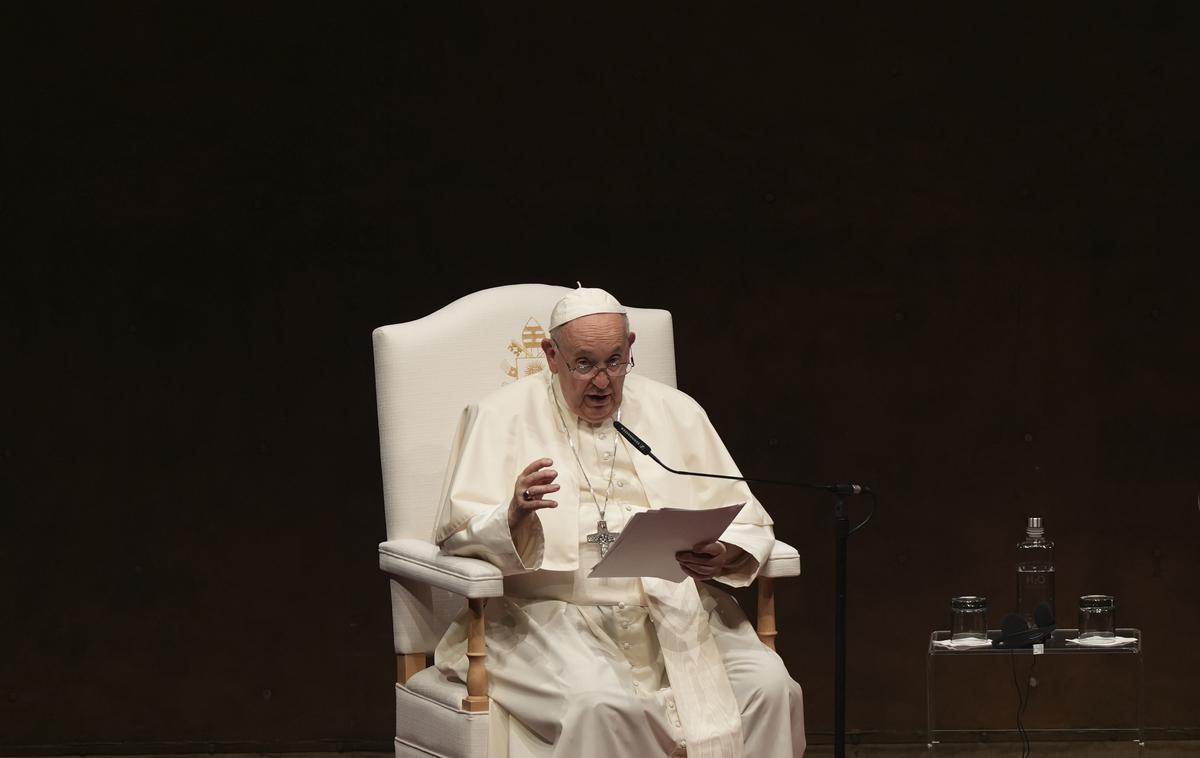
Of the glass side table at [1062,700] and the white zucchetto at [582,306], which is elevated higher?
the white zucchetto at [582,306]

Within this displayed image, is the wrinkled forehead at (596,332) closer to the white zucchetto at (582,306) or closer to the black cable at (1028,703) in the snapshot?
the white zucchetto at (582,306)

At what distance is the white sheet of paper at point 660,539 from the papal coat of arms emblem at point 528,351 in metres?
0.79

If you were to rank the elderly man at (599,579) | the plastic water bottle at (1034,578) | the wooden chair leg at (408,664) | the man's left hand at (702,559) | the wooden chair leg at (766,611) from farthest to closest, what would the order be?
the plastic water bottle at (1034,578) < the wooden chair leg at (408,664) < the wooden chair leg at (766,611) < the man's left hand at (702,559) < the elderly man at (599,579)

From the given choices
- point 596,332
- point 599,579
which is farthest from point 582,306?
point 599,579

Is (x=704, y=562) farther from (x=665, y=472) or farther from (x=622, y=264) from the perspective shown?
(x=622, y=264)

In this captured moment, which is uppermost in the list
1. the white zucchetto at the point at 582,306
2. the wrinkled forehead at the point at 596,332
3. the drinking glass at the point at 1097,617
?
the white zucchetto at the point at 582,306

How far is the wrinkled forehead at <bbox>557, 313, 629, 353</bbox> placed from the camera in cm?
359

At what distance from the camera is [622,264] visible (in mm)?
5035

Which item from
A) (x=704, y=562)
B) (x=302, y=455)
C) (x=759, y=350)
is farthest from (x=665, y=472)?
(x=302, y=455)

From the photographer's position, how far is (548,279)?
5051 millimetres

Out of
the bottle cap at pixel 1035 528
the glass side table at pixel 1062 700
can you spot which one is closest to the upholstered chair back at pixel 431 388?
the bottle cap at pixel 1035 528

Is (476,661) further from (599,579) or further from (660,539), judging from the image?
(660,539)

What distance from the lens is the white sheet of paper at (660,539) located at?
3.17 m

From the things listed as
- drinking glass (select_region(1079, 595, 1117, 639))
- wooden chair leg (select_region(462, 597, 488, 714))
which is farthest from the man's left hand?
drinking glass (select_region(1079, 595, 1117, 639))
